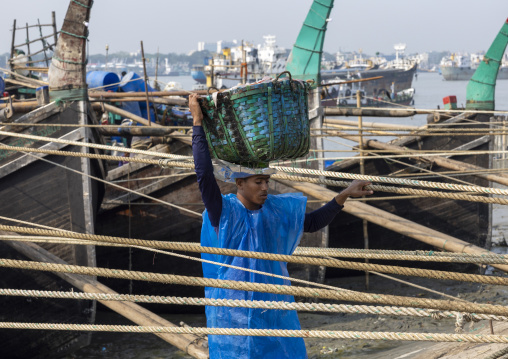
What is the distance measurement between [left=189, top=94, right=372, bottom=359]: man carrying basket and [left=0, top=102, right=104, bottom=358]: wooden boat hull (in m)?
3.47

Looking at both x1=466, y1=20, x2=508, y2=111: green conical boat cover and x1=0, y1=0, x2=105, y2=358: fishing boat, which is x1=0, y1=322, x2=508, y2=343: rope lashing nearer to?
x1=0, y1=0, x2=105, y2=358: fishing boat

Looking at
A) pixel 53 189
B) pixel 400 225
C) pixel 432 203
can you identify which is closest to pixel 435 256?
pixel 400 225

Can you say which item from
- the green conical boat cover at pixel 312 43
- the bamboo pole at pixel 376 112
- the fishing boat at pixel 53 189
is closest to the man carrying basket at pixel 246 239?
the fishing boat at pixel 53 189

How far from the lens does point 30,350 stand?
6.45 meters

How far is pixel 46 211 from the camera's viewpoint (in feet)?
21.1

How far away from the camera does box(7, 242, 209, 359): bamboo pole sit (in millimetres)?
4296

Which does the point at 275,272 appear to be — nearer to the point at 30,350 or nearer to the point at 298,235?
the point at 298,235

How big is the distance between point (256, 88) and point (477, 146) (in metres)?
6.68

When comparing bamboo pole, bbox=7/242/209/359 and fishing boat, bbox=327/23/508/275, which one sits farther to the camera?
fishing boat, bbox=327/23/508/275

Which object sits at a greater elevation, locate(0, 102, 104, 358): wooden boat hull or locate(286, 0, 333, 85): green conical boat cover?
locate(286, 0, 333, 85): green conical boat cover

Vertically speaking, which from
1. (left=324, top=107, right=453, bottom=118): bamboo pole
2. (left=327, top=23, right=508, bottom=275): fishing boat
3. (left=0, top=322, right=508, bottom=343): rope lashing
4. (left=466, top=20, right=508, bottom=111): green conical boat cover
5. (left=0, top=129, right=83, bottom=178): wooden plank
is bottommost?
(left=327, top=23, right=508, bottom=275): fishing boat

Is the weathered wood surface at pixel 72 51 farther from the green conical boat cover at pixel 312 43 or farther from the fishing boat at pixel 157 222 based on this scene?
the green conical boat cover at pixel 312 43

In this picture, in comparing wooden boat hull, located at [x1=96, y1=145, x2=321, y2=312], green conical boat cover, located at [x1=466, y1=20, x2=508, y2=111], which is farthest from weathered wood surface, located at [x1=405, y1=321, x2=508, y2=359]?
green conical boat cover, located at [x1=466, y1=20, x2=508, y2=111]

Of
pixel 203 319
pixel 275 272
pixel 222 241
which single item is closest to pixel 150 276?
pixel 222 241
